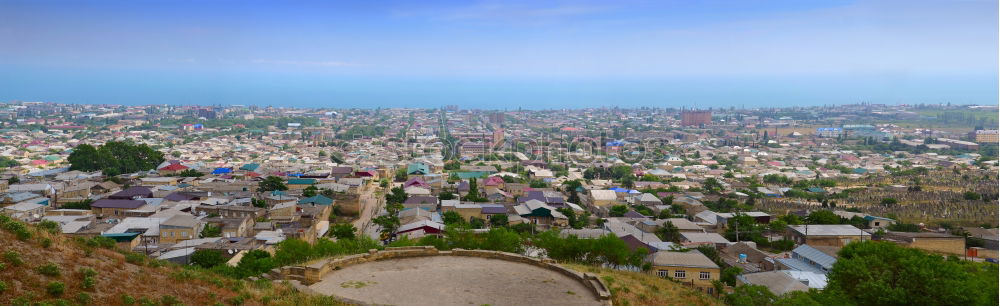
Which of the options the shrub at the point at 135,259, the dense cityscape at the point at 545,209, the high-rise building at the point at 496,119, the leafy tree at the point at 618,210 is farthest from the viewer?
the high-rise building at the point at 496,119

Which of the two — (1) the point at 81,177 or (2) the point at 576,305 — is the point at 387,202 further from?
(2) the point at 576,305

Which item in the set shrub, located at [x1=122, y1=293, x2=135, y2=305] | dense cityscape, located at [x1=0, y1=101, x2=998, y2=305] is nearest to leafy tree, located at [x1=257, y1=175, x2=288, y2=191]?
dense cityscape, located at [x1=0, y1=101, x2=998, y2=305]

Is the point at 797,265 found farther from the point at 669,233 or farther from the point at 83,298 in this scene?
the point at 83,298

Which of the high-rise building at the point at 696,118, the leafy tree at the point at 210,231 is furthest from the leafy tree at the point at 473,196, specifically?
the high-rise building at the point at 696,118

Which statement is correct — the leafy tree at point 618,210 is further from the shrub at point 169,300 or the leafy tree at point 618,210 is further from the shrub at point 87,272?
the shrub at point 87,272

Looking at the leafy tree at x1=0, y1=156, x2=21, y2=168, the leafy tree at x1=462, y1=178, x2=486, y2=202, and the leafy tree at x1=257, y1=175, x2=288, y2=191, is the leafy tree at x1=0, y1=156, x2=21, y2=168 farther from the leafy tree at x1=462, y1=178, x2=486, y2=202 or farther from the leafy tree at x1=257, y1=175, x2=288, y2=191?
the leafy tree at x1=462, y1=178, x2=486, y2=202

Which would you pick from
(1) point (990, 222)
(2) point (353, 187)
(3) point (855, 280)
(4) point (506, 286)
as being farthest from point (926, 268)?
(2) point (353, 187)
